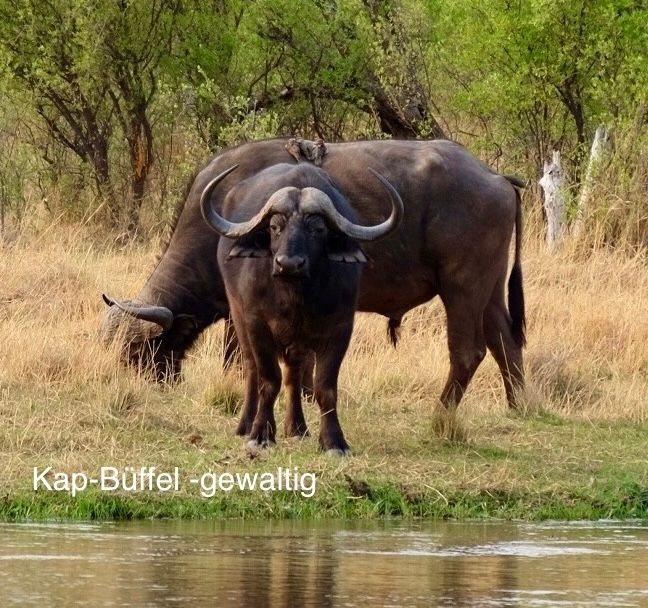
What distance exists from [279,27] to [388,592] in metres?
16.3

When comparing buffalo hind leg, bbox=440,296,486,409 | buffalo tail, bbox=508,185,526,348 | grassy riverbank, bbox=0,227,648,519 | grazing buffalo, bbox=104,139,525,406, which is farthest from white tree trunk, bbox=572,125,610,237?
buffalo hind leg, bbox=440,296,486,409

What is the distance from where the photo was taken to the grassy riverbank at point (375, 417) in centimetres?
871

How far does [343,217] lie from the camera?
31.4 feet

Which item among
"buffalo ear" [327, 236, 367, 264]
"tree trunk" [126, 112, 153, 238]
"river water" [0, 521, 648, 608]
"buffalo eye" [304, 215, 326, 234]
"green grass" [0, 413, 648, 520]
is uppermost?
"tree trunk" [126, 112, 153, 238]

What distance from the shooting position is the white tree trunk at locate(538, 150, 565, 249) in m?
17.8

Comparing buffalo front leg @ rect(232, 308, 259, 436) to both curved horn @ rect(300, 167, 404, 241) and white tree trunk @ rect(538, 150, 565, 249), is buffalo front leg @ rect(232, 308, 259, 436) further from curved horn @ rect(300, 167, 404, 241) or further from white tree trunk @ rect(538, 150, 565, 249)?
white tree trunk @ rect(538, 150, 565, 249)

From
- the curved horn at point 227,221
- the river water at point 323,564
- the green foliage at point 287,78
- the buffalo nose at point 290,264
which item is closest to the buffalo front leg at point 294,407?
the curved horn at point 227,221

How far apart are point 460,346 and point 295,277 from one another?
2.06 m

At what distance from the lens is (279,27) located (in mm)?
21891

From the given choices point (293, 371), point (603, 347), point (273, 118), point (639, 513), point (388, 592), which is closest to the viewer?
point (388, 592)

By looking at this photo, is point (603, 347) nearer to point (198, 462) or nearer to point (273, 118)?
point (198, 462)

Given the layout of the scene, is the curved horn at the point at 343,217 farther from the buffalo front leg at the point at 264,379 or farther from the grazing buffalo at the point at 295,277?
the buffalo front leg at the point at 264,379

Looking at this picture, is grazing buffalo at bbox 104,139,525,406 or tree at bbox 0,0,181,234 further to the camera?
tree at bbox 0,0,181,234

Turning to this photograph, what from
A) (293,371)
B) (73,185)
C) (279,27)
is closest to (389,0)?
(279,27)
